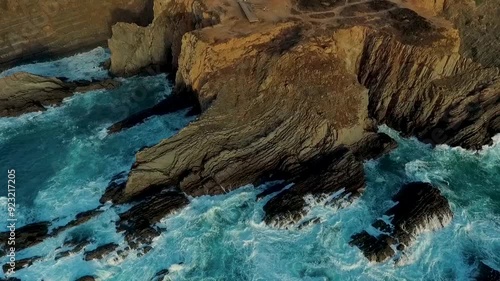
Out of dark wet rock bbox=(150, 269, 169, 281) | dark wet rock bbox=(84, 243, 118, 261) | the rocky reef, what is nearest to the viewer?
dark wet rock bbox=(150, 269, 169, 281)

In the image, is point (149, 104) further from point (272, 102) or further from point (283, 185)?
point (283, 185)

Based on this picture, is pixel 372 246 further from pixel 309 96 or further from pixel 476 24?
pixel 476 24

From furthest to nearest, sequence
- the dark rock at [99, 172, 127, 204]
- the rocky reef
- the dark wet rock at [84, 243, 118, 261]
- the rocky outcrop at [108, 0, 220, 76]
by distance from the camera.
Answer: the rocky outcrop at [108, 0, 220, 76]
the dark rock at [99, 172, 127, 204]
the rocky reef
the dark wet rock at [84, 243, 118, 261]

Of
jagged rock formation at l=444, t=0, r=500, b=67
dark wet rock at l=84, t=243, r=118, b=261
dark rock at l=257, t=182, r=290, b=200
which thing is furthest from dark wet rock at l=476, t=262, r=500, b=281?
dark wet rock at l=84, t=243, r=118, b=261

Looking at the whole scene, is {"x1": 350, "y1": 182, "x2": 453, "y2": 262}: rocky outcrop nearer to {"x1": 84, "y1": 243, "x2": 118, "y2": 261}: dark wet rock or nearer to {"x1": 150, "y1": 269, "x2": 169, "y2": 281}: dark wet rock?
{"x1": 150, "y1": 269, "x2": 169, "y2": 281}: dark wet rock

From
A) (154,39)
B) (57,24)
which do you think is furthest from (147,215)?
(57,24)

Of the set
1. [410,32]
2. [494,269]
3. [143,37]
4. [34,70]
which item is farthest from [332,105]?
[34,70]
